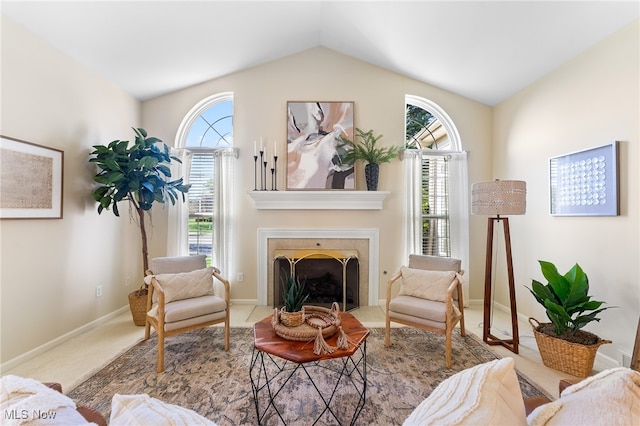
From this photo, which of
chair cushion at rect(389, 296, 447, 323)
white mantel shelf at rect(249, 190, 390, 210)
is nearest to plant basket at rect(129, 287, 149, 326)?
white mantel shelf at rect(249, 190, 390, 210)

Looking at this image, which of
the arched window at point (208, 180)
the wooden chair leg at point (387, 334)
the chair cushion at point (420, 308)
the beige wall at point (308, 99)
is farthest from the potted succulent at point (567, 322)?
the arched window at point (208, 180)

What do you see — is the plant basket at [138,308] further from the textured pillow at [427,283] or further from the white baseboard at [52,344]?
the textured pillow at [427,283]

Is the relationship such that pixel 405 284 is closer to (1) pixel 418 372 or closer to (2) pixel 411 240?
(1) pixel 418 372

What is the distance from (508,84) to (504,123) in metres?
0.54

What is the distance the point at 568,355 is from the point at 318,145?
3.30m

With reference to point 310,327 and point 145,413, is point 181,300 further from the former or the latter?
point 145,413

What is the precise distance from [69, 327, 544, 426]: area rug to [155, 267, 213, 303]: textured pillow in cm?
50

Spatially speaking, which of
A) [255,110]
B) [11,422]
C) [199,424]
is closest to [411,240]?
[255,110]

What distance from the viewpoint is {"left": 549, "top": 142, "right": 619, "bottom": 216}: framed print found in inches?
90.0

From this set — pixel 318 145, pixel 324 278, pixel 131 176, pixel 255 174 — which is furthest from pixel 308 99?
pixel 324 278

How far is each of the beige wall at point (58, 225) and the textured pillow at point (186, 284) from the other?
1.10 m

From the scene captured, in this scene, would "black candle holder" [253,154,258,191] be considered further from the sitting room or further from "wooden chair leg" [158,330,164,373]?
"wooden chair leg" [158,330,164,373]

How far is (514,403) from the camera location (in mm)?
661

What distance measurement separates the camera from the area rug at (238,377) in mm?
1782
